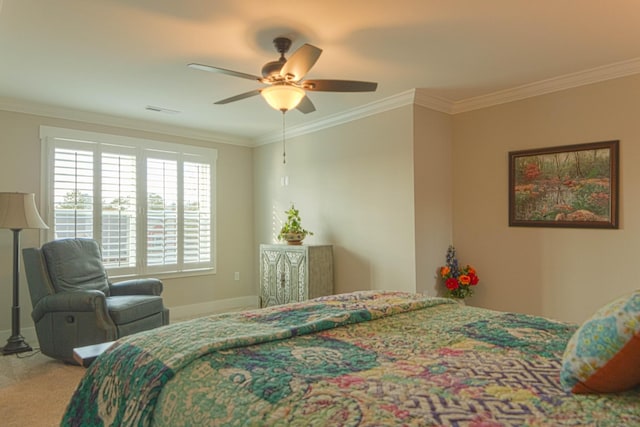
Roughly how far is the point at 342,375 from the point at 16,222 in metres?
3.91

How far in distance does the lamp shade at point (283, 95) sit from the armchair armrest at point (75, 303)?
223 cm

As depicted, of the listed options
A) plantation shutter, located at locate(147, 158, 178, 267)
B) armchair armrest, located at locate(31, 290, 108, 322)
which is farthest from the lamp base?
plantation shutter, located at locate(147, 158, 178, 267)

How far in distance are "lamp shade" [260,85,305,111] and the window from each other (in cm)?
300

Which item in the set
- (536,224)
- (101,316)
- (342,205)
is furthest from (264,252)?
(536,224)

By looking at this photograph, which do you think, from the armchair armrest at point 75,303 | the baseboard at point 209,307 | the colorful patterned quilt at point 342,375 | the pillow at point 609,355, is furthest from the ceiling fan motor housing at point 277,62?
the baseboard at point 209,307

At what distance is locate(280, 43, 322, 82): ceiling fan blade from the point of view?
239 centimetres

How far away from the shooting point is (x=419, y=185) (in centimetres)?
423

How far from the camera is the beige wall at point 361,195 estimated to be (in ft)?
14.0

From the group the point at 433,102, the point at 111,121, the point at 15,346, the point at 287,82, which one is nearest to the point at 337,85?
the point at 287,82

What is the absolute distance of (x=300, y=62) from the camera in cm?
252

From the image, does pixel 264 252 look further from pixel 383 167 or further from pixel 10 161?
pixel 10 161

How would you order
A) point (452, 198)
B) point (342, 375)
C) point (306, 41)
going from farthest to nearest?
point (452, 198) < point (306, 41) < point (342, 375)

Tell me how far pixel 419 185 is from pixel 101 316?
313 centimetres

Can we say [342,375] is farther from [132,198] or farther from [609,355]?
[132,198]
